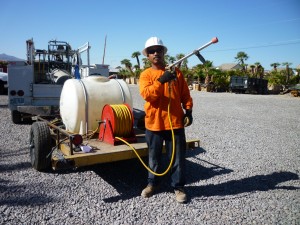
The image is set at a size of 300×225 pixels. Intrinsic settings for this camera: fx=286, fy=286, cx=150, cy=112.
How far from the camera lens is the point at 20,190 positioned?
404 centimetres

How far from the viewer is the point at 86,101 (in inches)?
188

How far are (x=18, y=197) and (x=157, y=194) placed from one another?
189cm

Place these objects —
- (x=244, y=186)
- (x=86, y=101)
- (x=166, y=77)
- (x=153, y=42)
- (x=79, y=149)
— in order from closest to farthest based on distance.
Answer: (x=166, y=77)
(x=153, y=42)
(x=79, y=149)
(x=244, y=186)
(x=86, y=101)

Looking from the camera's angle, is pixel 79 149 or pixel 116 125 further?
pixel 116 125

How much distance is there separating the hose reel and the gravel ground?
0.72 m

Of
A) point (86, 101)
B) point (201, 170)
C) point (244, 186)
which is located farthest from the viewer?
point (201, 170)

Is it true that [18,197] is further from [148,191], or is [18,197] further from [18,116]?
[18,116]

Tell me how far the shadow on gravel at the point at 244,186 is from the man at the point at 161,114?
1.49 ft

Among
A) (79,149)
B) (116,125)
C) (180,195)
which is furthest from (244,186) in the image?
(79,149)

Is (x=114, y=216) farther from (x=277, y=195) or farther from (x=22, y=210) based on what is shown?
(x=277, y=195)

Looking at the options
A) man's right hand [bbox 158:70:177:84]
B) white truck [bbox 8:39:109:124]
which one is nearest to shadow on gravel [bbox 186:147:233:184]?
man's right hand [bbox 158:70:177:84]

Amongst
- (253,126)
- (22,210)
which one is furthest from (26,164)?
(253,126)

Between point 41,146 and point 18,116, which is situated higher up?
point 18,116

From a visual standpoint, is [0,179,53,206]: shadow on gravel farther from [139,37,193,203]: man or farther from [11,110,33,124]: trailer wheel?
[11,110,33,124]: trailer wheel
